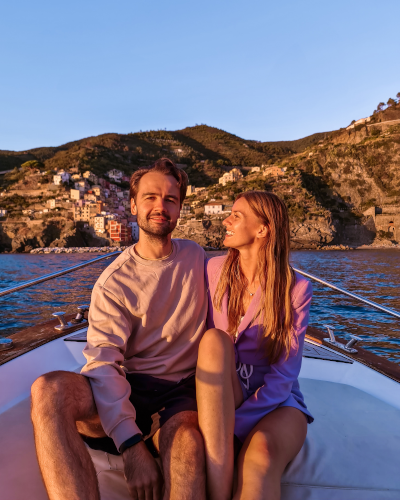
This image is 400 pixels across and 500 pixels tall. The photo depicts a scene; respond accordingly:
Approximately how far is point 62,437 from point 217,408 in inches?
17.0

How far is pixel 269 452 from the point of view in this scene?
1.04 m

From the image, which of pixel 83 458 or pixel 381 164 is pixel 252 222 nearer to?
pixel 83 458

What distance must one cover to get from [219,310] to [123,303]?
37 centimetres

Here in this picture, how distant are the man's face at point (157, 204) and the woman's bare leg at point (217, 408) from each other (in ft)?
1.57

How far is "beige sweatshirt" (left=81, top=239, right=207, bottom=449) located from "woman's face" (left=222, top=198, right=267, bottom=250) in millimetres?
219

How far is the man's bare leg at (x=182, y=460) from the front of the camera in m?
0.96

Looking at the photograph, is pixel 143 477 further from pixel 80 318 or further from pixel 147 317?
pixel 80 318

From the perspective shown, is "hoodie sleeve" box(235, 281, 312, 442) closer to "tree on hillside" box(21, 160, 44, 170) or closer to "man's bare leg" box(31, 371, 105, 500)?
"man's bare leg" box(31, 371, 105, 500)

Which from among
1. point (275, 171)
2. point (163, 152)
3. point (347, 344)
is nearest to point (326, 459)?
point (347, 344)

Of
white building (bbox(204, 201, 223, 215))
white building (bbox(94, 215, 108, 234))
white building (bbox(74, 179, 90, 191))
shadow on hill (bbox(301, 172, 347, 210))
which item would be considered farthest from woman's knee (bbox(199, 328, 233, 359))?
white building (bbox(74, 179, 90, 191))

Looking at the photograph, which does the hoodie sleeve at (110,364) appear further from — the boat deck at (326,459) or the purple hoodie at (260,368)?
the purple hoodie at (260,368)

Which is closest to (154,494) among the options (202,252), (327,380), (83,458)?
(83,458)

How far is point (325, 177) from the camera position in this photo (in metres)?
65.6

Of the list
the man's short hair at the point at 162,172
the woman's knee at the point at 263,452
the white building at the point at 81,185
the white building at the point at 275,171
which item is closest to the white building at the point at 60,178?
the white building at the point at 81,185
